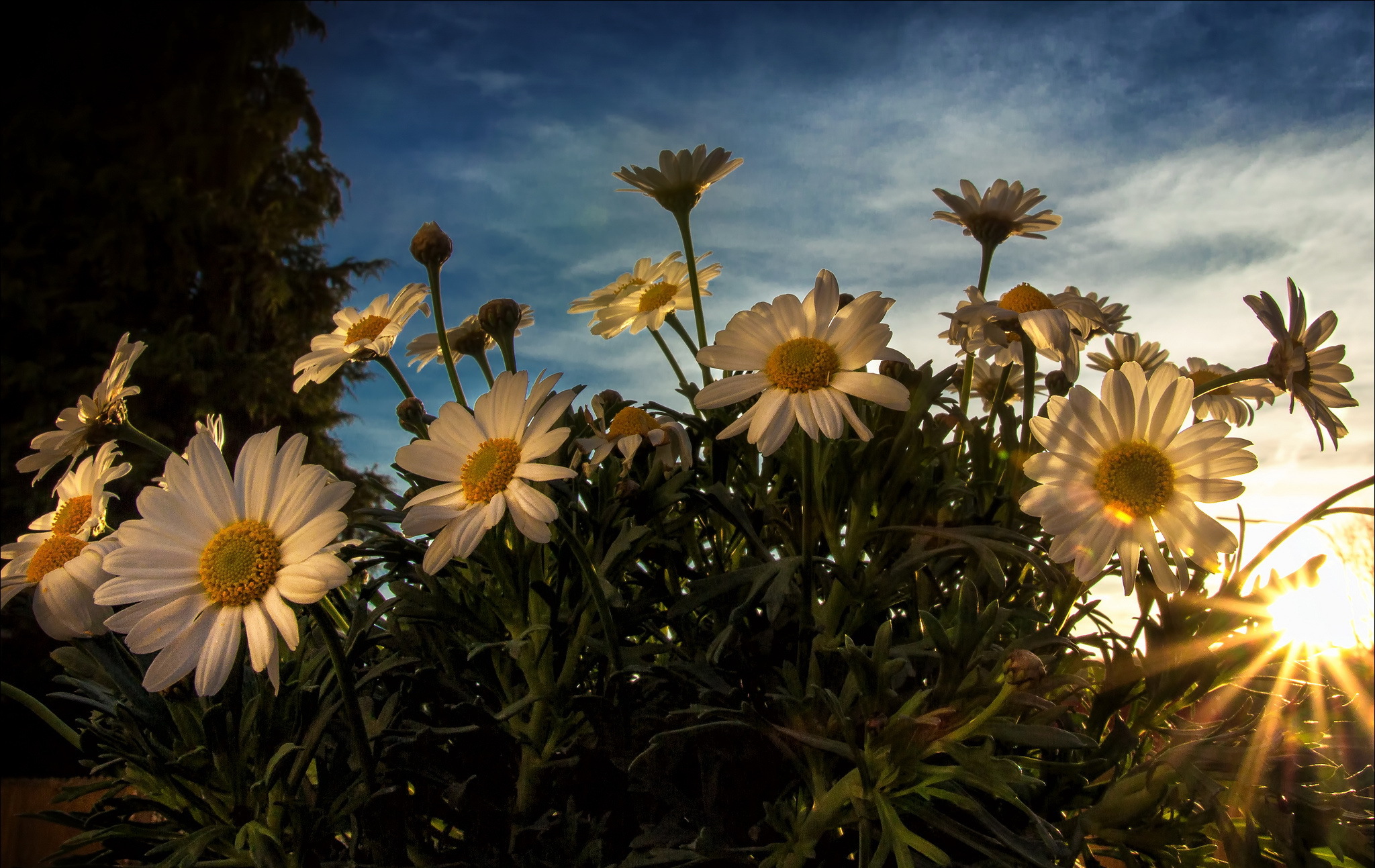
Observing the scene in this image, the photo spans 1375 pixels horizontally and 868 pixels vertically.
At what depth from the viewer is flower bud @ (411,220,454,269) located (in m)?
0.76

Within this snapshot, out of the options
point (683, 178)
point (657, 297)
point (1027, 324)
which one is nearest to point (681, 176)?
point (683, 178)

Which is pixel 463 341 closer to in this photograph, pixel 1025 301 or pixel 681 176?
pixel 681 176

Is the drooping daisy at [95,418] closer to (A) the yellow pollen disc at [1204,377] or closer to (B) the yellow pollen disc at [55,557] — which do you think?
(B) the yellow pollen disc at [55,557]

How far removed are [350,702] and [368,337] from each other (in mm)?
324

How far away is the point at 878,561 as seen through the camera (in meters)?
0.69

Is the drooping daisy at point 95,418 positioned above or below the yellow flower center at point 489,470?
above

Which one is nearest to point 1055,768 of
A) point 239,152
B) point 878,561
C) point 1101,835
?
point 1101,835

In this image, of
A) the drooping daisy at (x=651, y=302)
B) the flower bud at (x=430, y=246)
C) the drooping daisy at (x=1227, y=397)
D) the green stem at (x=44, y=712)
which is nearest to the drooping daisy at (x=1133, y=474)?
the drooping daisy at (x=1227, y=397)

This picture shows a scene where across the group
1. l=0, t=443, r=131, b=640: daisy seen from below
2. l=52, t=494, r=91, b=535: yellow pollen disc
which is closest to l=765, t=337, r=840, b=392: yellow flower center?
l=0, t=443, r=131, b=640: daisy seen from below

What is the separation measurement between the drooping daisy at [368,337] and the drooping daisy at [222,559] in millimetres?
178

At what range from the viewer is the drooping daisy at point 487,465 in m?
0.56

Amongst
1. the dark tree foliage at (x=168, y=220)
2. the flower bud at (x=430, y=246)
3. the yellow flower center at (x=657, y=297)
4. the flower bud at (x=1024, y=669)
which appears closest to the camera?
the flower bud at (x=1024, y=669)

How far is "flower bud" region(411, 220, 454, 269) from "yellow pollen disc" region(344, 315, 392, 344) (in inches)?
2.6

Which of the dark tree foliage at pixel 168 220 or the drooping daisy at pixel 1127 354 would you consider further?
the dark tree foliage at pixel 168 220
